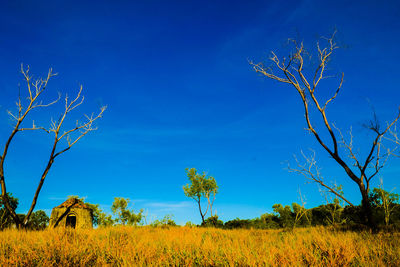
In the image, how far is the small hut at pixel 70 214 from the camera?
21.3 metres

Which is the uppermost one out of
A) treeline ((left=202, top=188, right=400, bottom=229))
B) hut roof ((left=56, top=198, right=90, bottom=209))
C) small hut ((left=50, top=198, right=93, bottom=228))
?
hut roof ((left=56, top=198, right=90, bottom=209))

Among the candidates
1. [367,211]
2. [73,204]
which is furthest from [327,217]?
[73,204]

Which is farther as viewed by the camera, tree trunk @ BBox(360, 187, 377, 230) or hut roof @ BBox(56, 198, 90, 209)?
hut roof @ BBox(56, 198, 90, 209)

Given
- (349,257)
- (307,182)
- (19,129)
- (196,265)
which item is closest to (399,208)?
(307,182)

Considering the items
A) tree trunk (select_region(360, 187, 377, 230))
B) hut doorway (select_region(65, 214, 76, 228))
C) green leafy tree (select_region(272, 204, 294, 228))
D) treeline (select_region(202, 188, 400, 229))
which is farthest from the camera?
green leafy tree (select_region(272, 204, 294, 228))

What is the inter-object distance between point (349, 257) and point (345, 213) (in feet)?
78.6

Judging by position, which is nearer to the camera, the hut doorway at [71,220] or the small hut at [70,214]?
the small hut at [70,214]

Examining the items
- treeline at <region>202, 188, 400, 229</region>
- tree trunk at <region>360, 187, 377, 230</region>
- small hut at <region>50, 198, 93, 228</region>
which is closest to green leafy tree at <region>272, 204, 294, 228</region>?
treeline at <region>202, 188, 400, 229</region>

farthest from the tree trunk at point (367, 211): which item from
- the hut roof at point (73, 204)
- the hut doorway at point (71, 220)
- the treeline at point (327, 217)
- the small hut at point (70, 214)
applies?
the hut doorway at point (71, 220)

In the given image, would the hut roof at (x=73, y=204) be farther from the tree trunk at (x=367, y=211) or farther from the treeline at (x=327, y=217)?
the tree trunk at (x=367, y=211)

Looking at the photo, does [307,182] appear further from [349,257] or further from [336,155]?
[349,257]

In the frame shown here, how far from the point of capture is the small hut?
21344 mm

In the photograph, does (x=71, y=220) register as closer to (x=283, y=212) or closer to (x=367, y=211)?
(x=367, y=211)

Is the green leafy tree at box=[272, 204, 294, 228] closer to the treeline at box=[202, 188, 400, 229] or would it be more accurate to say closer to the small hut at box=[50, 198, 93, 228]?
the treeline at box=[202, 188, 400, 229]
